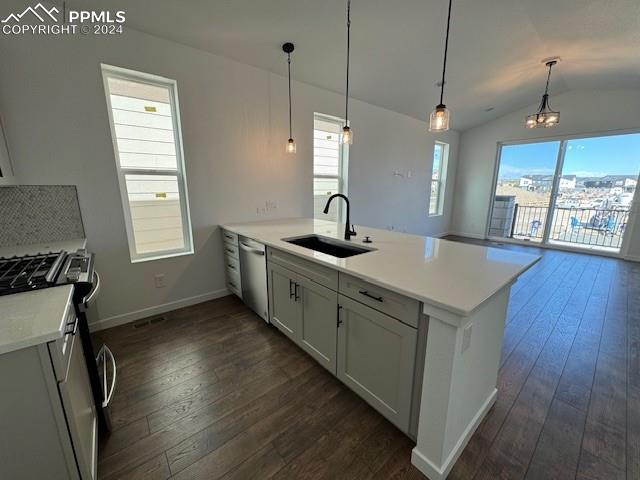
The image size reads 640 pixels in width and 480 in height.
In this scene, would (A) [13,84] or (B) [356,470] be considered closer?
(B) [356,470]

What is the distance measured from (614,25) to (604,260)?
3.96 m

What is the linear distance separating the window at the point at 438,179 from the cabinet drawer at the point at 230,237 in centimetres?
502

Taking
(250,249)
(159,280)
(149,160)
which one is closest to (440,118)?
(250,249)

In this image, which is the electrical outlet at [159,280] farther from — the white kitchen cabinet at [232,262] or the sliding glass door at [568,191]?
the sliding glass door at [568,191]

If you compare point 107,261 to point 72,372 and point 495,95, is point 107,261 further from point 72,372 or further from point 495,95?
point 495,95

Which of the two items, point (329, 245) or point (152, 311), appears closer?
point (329, 245)

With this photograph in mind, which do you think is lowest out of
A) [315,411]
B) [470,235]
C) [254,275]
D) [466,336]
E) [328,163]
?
[315,411]

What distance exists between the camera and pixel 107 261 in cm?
242

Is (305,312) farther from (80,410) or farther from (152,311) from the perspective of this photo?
(152,311)

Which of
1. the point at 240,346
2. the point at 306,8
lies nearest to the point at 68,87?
the point at 306,8

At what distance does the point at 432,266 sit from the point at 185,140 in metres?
2.65

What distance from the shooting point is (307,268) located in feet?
6.01

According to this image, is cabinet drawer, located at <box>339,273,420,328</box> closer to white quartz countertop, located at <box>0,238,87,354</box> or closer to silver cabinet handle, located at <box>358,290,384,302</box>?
silver cabinet handle, located at <box>358,290,384,302</box>

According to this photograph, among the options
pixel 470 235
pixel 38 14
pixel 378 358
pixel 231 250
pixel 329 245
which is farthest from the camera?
pixel 470 235
